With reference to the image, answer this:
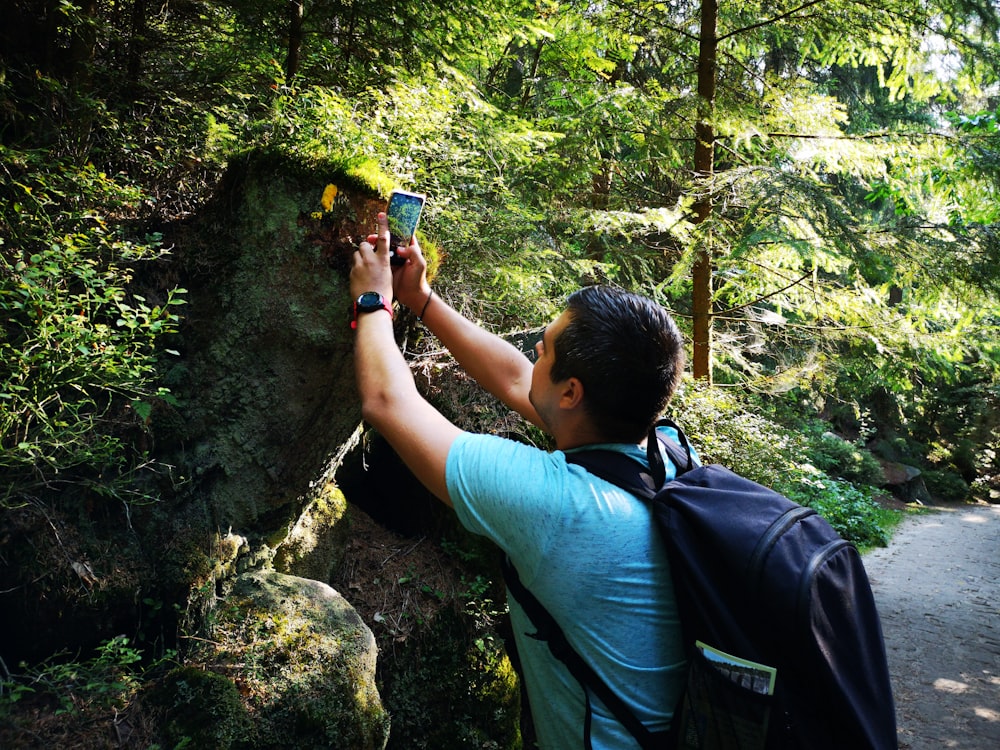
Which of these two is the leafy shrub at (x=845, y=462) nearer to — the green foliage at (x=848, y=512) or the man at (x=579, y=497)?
the green foliage at (x=848, y=512)

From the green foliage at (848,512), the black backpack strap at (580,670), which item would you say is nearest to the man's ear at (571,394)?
the black backpack strap at (580,670)

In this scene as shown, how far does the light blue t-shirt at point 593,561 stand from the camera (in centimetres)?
163

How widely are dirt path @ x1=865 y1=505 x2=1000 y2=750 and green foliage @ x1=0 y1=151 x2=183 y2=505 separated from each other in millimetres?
6636

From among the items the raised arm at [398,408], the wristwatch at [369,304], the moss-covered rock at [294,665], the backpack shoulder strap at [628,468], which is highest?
the wristwatch at [369,304]

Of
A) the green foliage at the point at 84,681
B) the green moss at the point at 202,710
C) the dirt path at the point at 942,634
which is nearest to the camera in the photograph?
the green foliage at the point at 84,681

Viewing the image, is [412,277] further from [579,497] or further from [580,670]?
[580,670]

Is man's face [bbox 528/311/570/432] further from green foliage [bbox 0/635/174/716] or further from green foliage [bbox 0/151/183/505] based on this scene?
green foliage [bbox 0/635/174/716]

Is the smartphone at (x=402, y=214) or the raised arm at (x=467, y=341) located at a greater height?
the smartphone at (x=402, y=214)

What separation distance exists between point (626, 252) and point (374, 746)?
21.9 feet

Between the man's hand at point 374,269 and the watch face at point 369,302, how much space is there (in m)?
0.06

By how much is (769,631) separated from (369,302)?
1536 mm

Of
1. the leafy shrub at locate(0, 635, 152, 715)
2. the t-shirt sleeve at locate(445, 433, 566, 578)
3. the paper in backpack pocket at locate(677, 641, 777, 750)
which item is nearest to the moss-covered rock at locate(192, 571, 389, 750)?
Result: the leafy shrub at locate(0, 635, 152, 715)

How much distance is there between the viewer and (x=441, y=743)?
4523 mm

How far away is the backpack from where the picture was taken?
4.65ft
